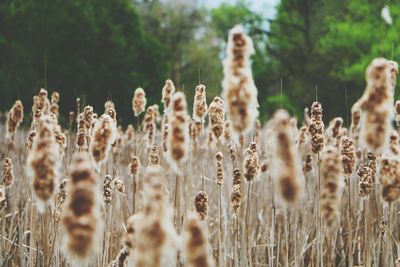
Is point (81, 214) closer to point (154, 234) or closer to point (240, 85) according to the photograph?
point (154, 234)

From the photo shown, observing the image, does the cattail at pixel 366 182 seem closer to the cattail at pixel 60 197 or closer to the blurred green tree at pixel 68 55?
the cattail at pixel 60 197

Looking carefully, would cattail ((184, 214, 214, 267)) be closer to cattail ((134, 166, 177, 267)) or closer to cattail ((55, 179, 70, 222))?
cattail ((134, 166, 177, 267))

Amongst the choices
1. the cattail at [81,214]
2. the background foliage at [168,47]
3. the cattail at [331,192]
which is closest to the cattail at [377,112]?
the cattail at [331,192]

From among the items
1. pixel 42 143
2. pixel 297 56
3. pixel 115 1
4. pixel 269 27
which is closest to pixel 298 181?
pixel 42 143

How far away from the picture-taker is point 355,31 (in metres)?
24.6

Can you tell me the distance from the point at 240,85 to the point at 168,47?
26.2m

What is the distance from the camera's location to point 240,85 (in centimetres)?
145

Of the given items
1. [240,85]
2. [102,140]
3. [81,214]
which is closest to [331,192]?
[240,85]

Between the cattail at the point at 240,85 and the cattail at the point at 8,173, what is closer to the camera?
the cattail at the point at 240,85

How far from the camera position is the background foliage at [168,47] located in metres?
15.9

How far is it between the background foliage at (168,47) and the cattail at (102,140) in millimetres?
A: 4246

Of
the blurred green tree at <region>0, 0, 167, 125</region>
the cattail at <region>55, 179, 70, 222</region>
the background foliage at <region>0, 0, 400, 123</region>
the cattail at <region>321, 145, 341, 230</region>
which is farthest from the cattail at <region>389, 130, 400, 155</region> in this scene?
the blurred green tree at <region>0, 0, 167, 125</region>

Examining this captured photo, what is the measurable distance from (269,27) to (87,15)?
1814 centimetres

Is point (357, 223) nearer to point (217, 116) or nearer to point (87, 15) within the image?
point (217, 116)
